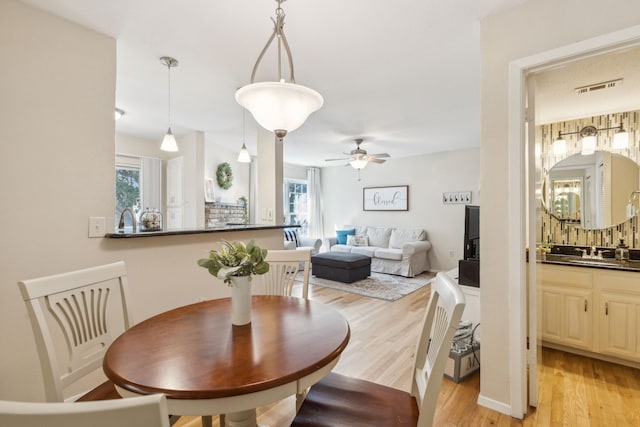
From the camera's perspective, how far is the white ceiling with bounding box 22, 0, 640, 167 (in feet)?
5.82

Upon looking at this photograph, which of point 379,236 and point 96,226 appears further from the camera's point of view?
point 379,236

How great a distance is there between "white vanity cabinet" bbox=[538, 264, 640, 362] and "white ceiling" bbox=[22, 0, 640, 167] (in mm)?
1549

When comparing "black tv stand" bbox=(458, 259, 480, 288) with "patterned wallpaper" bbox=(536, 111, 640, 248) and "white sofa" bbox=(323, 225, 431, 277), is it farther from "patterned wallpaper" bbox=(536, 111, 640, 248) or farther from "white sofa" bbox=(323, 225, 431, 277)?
"white sofa" bbox=(323, 225, 431, 277)

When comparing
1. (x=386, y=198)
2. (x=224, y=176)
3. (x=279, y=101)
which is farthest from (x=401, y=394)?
(x=386, y=198)

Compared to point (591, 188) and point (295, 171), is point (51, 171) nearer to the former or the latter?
point (591, 188)


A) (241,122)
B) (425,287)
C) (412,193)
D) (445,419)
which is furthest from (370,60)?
(412,193)

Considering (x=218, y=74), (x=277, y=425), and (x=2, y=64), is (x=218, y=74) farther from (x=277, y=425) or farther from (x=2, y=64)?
(x=277, y=425)

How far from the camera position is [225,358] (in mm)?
1046

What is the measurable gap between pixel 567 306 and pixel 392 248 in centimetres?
373

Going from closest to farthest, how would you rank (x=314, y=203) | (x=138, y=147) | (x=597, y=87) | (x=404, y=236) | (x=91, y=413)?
(x=91, y=413) < (x=597, y=87) < (x=138, y=147) < (x=404, y=236) < (x=314, y=203)

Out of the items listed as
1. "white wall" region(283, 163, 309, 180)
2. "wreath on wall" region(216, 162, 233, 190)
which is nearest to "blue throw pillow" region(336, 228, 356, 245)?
"white wall" region(283, 163, 309, 180)

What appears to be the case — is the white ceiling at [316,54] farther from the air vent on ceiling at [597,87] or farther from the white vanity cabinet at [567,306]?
the white vanity cabinet at [567,306]

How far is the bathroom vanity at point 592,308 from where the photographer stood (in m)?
2.33

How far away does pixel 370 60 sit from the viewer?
92.7 inches
